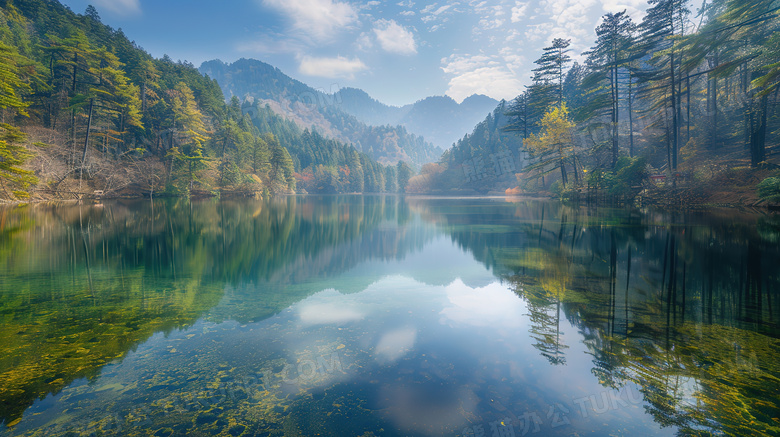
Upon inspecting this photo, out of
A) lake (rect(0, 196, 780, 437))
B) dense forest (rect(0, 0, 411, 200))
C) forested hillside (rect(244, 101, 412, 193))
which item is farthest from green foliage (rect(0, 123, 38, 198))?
forested hillside (rect(244, 101, 412, 193))

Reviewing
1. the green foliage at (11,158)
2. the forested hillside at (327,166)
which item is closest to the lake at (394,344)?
the green foliage at (11,158)

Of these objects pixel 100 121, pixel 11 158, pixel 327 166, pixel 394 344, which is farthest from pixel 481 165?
pixel 394 344

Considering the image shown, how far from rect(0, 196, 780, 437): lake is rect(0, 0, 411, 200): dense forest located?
23.2 metres

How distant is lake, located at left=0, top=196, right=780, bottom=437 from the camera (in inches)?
129

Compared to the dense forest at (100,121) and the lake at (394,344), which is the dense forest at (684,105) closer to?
the lake at (394,344)

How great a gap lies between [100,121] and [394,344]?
171ft

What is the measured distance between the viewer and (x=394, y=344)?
16.7 feet

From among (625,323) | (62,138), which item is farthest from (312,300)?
(62,138)

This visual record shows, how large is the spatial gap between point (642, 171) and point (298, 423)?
33718mm

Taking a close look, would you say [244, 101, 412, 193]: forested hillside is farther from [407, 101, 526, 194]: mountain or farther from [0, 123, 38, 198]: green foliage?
[0, 123, 38, 198]: green foliage

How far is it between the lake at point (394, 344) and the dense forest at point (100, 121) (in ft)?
76.1

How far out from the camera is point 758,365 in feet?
13.4

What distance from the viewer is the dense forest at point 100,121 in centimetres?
3161

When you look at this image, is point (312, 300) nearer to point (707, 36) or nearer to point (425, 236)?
point (425, 236)
